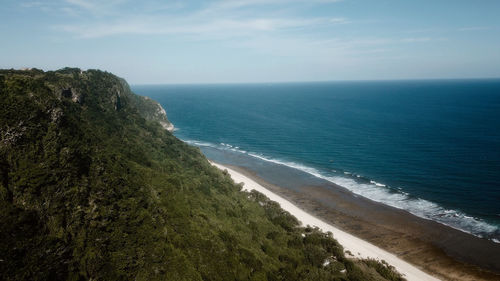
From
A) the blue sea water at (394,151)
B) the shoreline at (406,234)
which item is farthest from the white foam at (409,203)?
the shoreline at (406,234)

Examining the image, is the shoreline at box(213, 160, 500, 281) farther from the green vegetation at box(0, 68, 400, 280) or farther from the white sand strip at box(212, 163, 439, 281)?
the green vegetation at box(0, 68, 400, 280)

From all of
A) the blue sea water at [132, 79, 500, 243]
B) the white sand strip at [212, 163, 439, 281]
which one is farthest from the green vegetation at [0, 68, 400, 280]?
the blue sea water at [132, 79, 500, 243]

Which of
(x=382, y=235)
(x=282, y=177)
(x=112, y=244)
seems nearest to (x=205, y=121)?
(x=282, y=177)

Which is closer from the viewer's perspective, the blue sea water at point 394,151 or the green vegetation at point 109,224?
the green vegetation at point 109,224

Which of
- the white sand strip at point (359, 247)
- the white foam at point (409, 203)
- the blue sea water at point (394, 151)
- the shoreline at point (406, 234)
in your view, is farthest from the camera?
the blue sea water at point (394, 151)

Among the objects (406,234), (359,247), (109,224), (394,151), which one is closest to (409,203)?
(406,234)

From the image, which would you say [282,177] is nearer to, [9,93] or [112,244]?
[112,244]

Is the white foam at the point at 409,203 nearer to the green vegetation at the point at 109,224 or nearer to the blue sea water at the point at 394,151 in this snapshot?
the blue sea water at the point at 394,151
